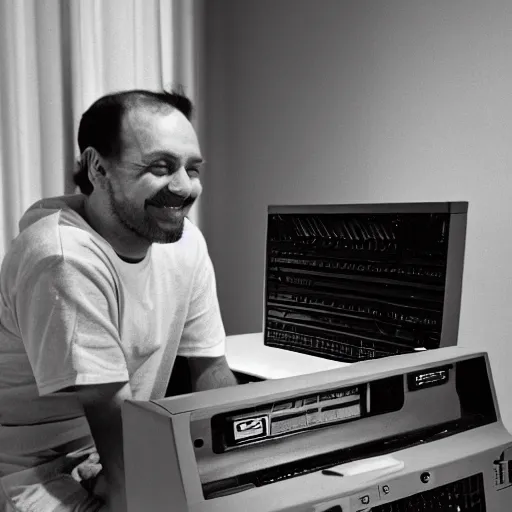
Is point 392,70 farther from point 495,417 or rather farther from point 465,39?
point 495,417

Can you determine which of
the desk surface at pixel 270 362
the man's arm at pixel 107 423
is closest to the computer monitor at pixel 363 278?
the desk surface at pixel 270 362

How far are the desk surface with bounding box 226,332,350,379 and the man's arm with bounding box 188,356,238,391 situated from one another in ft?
0.31

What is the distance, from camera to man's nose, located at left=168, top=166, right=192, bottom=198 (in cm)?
102

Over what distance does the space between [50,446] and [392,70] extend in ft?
4.20

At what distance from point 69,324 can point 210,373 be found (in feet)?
1.56

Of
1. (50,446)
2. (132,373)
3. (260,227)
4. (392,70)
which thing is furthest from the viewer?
(260,227)

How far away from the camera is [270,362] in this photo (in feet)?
4.78

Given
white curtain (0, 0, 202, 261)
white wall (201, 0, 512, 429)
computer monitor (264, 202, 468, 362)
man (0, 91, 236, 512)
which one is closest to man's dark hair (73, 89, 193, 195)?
man (0, 91, 236, 512)

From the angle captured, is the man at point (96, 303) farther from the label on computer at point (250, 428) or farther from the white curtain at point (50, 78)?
the white curtain at point (50, 78)

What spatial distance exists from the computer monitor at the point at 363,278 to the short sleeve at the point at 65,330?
63 centimetres

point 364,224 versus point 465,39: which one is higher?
point 465,39

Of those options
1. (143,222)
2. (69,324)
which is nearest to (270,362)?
(143,222)

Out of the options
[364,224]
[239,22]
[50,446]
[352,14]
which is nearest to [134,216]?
[50,446]

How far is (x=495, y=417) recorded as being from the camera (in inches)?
31.5
